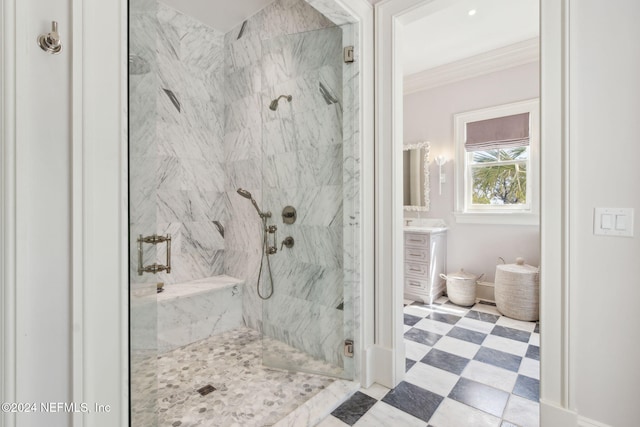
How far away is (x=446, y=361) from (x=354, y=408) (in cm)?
91

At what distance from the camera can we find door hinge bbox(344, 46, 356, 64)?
1837 millimetres

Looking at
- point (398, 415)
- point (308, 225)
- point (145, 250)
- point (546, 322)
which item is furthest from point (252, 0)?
point (398, 415)

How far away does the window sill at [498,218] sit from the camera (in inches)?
124

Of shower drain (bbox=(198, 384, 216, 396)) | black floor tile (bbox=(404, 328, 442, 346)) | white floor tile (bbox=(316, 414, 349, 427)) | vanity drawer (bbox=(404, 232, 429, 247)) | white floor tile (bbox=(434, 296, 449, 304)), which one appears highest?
vanity drawer (bbox=(404, 232, 429, 247))

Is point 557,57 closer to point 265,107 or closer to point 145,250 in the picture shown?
point 265,107

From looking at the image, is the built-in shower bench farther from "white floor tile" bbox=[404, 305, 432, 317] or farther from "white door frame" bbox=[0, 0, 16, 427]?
"white floor tile" bbox=[404, 305, 432, 317]

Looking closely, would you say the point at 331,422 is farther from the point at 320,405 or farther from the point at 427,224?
the point at 427,224

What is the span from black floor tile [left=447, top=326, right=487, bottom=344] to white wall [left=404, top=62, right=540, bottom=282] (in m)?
1.09

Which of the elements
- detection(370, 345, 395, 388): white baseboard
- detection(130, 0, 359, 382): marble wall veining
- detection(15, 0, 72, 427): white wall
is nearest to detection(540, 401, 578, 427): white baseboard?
detection(370, 345, 395, 388): white baseboard

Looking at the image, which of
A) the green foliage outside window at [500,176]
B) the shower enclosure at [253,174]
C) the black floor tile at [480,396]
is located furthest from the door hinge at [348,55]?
the green foliage outside window at [500,176]

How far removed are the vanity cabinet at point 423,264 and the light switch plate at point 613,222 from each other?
2.06 meters

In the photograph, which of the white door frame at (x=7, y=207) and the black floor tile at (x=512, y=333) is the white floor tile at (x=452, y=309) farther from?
the white door frame at (x=7, y=207)

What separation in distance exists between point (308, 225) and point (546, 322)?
1440mm

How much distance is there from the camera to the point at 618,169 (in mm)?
1240
